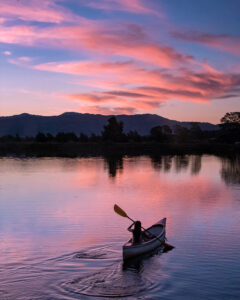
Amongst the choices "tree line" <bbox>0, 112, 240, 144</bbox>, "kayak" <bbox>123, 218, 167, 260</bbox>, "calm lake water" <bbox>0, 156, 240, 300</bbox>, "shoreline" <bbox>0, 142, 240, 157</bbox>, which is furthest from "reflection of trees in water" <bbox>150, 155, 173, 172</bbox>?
"tree line" <bbox>0, 112, 240, 144</bbox>

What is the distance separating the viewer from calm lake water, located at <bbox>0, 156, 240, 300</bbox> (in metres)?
16.6

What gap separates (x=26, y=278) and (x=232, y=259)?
999 cm

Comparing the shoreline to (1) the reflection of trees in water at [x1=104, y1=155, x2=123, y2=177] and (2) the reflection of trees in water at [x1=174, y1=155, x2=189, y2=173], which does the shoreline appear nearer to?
(2) the reflection of trees in water at [x1=174, y1=155, x2=189, y2=173]

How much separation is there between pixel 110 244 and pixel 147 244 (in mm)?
2698

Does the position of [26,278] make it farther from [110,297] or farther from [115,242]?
[115,242]

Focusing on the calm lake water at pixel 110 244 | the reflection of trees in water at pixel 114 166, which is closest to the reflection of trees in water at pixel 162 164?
the reflection of trees in water at pixel 114 166

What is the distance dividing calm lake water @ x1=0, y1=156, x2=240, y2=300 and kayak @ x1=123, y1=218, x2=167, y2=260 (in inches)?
19.3

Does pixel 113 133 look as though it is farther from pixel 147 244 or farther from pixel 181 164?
pixel 147 244

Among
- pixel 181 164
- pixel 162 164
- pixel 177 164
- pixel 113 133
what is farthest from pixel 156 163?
pixel 113 133

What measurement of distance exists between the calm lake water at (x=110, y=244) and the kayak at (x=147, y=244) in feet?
1.61

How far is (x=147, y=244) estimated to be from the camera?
20.7 meters

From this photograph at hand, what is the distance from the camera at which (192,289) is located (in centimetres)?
1666

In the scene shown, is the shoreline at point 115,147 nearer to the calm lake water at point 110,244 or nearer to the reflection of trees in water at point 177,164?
the reflection of trees in water at point 177,164

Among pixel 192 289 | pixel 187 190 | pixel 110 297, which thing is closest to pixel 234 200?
pixel 187 190
